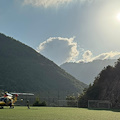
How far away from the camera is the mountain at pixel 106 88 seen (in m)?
48.9

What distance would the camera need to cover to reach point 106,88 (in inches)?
2020

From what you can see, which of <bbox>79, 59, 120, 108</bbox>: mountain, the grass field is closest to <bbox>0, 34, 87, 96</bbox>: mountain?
<bbox>79, 59, 120, 108</bbox>: mountain

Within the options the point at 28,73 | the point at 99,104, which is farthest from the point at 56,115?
the point at 28,73

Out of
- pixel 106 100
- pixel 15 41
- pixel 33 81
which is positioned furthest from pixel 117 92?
pixel 15 41

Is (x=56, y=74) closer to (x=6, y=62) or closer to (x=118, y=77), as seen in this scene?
(x=6, y=62)

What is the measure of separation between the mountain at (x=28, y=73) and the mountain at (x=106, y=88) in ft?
98.5

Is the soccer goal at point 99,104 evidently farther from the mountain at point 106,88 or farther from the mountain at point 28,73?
the mountain at point 28,73

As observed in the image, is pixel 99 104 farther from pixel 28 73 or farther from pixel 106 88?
pixel 28 73

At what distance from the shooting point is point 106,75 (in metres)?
54.1

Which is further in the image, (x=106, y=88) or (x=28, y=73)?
(x=28, y=73)

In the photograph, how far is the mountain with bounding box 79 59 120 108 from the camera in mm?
48906

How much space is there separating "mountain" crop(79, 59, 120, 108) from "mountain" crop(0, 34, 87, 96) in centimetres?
3002

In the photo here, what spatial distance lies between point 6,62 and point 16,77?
11.2 meters

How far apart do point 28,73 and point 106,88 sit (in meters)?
49.5
